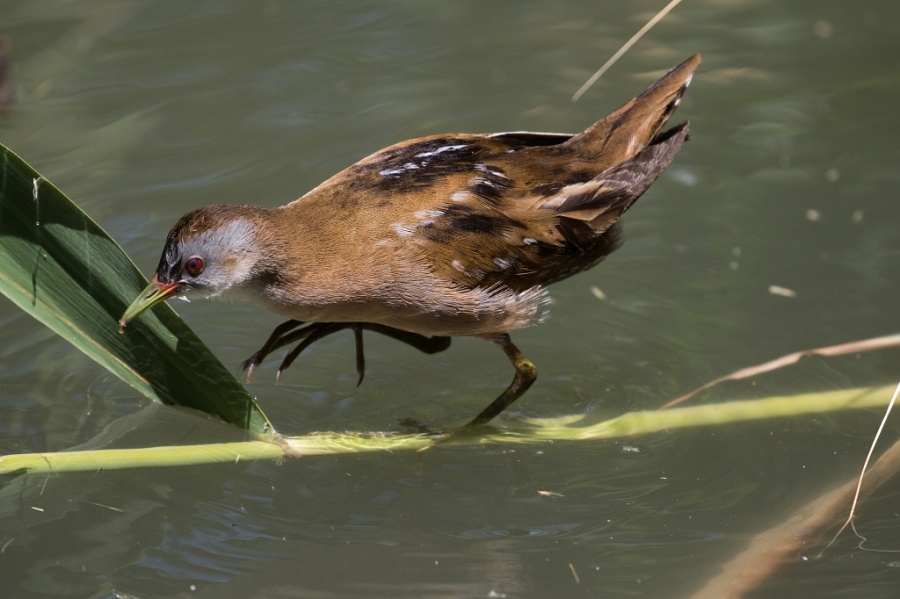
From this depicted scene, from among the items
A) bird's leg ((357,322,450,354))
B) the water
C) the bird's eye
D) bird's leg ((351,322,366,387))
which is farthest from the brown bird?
the water

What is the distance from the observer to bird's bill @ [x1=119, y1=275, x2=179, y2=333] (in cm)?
363

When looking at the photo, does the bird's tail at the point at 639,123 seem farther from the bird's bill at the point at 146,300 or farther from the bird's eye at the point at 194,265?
the bird's bill at the point at 146,300

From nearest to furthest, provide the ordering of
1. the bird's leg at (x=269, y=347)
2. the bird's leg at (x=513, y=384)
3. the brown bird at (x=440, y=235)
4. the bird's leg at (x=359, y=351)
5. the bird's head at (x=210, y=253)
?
the bird's head at (x=210, y=253)
the brown bird at (x=440, y=235)
the bird's leg at (x=269, y=347)
the bird's leg at (x=513, y=384)
the bird's leg at (x=359, y=351)

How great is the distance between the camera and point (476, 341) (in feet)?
17.8

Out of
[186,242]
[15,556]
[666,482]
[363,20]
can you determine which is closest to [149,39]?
[363,20]

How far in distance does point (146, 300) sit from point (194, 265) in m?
0.29

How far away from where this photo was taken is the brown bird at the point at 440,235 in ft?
13.2

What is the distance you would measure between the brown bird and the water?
50 centimetres

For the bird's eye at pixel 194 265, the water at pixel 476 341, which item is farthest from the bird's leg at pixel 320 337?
the bird's eye at pixel 194 265

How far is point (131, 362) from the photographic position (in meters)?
3.78

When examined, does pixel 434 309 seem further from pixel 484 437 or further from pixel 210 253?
pixel 210 253

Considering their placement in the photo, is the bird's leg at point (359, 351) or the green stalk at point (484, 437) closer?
the green stalk at point (484, 437)

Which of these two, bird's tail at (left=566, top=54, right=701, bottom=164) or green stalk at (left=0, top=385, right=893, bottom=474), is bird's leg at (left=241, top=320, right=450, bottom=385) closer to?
green stalk at (left=0, top=385, right=893, bottom=474)

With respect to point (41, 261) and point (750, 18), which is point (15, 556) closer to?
point (41, 261)
